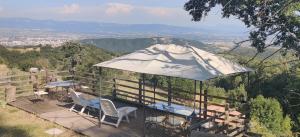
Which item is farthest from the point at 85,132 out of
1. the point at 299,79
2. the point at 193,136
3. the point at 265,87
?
the point at 265,87

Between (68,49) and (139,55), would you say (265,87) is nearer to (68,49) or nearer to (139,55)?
(139,55)

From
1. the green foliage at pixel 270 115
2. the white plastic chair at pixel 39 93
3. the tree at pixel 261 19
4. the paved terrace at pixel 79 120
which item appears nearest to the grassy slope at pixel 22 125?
the paved terrace at pixel 79 120

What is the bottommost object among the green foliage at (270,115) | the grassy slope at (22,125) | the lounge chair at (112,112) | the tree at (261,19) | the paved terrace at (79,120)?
the green foliage at (270,115)

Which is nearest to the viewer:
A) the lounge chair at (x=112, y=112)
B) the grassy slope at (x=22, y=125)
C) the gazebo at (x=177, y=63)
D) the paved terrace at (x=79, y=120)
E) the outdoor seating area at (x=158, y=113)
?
the gazebo at (x=177, y=63)

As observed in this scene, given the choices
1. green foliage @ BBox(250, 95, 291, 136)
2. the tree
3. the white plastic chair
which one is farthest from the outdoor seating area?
green foliage @ BBox(250, 95, 291, 136)

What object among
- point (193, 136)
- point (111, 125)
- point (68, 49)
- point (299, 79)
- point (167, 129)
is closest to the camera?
point (193, 136)

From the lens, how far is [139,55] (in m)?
10.4

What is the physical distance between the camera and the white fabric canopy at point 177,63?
877 cm

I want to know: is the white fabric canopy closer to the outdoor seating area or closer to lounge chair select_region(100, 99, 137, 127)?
the outdoor seating area

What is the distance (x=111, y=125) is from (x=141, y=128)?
0.82 meters

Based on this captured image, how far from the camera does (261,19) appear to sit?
12.1 meters

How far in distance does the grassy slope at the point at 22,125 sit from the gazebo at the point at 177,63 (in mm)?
2294

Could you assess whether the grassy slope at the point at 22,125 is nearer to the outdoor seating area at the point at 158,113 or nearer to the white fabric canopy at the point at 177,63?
the outdoor seating area at the point at 158,113

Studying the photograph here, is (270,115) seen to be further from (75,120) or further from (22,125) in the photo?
(22,125)
